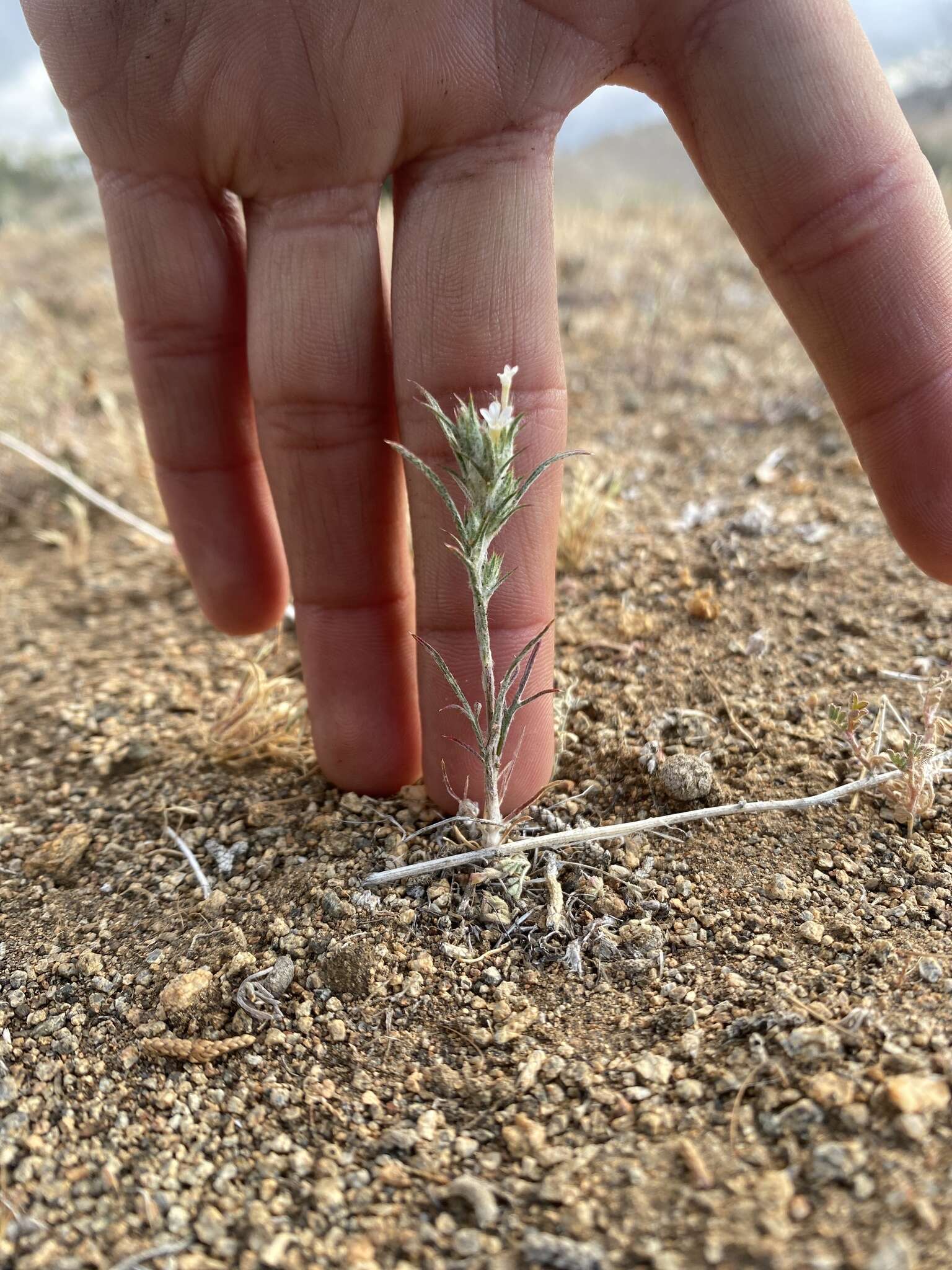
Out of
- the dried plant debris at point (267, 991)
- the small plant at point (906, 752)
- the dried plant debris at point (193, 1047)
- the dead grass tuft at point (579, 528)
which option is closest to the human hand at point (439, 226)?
the small plant at point (906, 752)

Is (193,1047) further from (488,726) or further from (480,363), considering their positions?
(480,363)

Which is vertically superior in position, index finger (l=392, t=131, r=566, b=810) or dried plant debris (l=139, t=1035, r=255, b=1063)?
index finger (l=392, t=131, r=566, b=810)

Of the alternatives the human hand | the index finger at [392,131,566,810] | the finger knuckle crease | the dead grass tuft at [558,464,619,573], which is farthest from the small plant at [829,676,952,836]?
the dead grass tuft at [558,464,619,573]

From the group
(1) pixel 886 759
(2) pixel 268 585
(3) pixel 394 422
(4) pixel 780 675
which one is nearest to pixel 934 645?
(4) pixel 780 675

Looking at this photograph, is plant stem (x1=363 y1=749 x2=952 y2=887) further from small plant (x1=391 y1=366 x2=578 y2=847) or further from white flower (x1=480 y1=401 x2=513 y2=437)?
white flower (x1=480 y1=401 x2=513 y2=437)

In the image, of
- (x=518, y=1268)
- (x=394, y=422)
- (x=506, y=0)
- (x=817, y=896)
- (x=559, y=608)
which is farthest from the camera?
(x=559, y=608)

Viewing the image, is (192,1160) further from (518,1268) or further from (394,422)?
(394,422)
